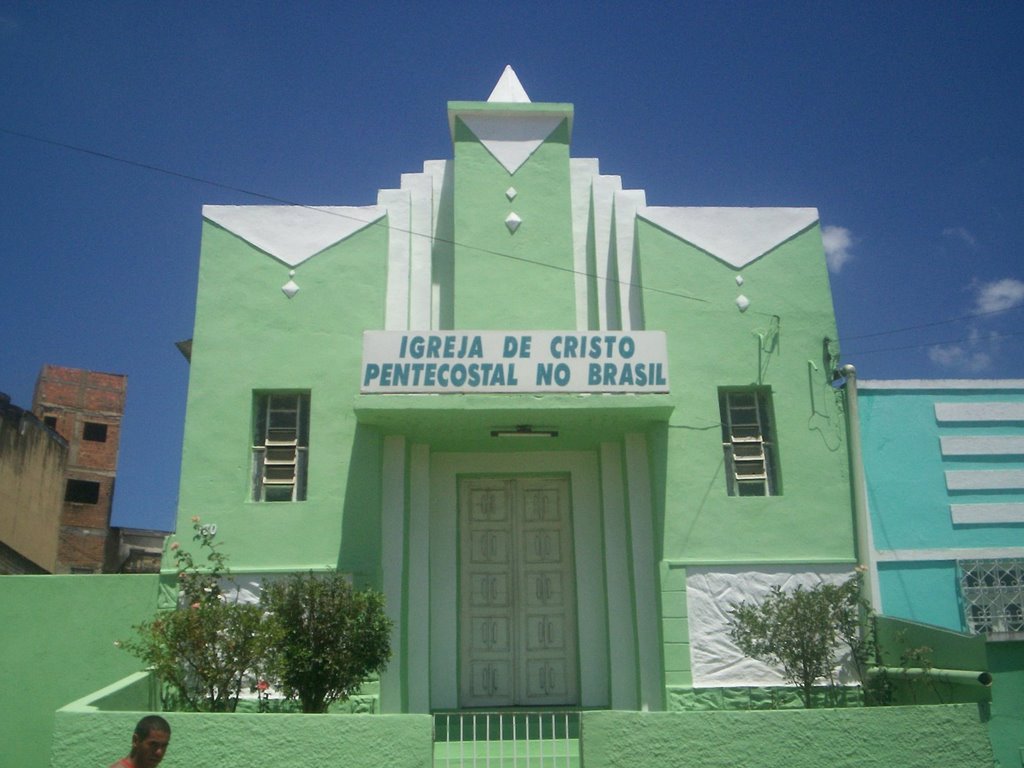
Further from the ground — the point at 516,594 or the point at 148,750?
the point at 516,594

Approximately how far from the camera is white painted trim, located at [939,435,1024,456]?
1210 centimetres

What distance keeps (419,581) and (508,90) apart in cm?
713

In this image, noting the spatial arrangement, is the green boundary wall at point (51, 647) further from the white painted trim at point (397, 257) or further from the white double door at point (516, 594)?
the white painted trim at point (397, 257)

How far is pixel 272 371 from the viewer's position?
11969 millimetres

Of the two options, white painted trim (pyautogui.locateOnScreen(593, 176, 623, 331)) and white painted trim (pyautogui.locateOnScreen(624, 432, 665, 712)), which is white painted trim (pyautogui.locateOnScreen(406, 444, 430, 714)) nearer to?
white painted trim (pyautogui.locateOnScreen(624, 432, 665, 712))

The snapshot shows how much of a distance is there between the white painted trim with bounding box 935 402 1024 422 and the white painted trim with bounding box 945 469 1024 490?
2.15 feet

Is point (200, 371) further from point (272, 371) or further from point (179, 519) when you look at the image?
point (179, 519)

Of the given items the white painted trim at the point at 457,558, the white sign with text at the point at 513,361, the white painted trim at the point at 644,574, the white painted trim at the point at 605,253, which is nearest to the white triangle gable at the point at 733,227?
the white painted trim at the point at 605,253

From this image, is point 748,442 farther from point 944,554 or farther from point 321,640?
point 321,640

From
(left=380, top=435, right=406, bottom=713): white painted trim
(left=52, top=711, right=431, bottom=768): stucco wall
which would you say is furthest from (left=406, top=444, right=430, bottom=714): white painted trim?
(left=52, top=711, right=431, bottom=768): stucco wall

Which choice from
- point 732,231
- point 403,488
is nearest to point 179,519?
point 403,488

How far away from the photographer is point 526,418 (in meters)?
11.2

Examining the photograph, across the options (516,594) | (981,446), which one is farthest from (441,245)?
(981,446)

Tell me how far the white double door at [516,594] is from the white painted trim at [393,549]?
102 centimetres
